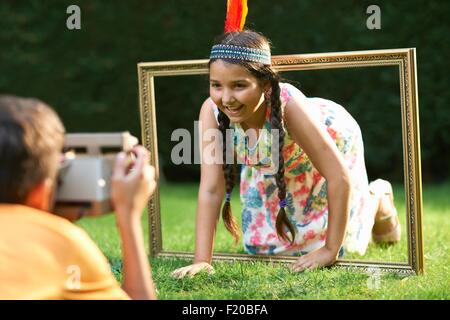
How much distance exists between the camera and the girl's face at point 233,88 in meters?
3.03

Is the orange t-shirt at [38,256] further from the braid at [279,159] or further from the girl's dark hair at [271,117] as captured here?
the braid at [279,159]

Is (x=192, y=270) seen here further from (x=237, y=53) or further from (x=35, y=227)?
(x=35, y=227)

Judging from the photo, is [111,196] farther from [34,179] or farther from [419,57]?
[419,57]

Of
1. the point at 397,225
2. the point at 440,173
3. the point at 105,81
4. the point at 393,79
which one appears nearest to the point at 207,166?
the point at 397,225

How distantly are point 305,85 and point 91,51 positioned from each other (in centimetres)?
521

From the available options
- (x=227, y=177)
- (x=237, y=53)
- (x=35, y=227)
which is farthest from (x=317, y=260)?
(x=35, y=227)

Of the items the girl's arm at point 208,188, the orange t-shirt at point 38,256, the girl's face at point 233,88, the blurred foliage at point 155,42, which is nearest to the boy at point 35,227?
the orange t-shirt at point 38,256

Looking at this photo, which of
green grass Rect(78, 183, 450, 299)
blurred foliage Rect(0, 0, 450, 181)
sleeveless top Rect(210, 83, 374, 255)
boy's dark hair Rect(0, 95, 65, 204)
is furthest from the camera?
blurred foliage Rect(0, 0, 450, 181)

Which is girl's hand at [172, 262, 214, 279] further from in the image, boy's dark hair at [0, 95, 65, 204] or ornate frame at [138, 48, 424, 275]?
boy's dark hair at [0, 95, 65, 204]

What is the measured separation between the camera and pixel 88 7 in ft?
27.6

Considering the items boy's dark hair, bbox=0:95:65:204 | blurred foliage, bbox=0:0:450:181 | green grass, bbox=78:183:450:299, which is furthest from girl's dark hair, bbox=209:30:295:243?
blurred foliage, bbox=0:0:450:181

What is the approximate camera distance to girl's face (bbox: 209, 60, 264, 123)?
3025 mm

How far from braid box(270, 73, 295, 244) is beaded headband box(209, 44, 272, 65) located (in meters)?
0.13

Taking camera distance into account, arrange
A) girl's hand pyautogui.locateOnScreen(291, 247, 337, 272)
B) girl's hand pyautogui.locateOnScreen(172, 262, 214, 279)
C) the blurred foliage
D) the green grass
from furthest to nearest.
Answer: the blurred foliage
girl's hand pyautogui.locateOnScreen(291, 247, 337, 272)
girl's hand pyautogui.locateOnScreen(172, 262, 214, 279)
the green grass
